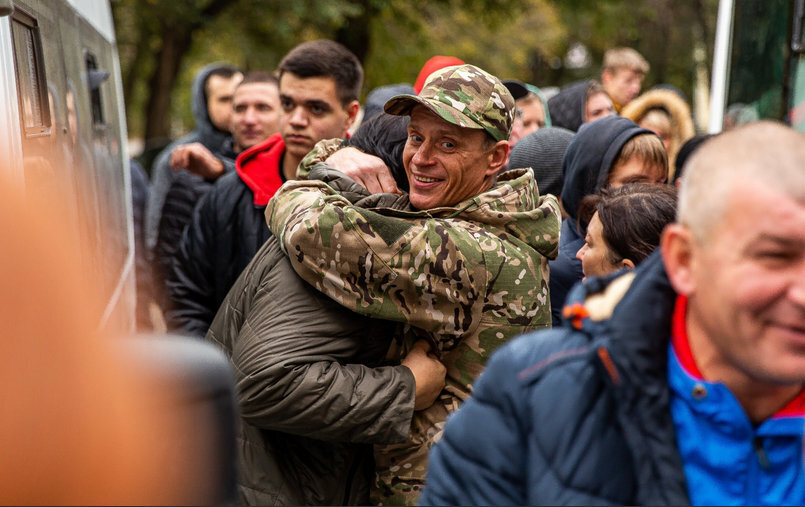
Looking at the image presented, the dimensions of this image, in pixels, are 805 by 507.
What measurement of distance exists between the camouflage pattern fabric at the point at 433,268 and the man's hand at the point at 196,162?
274cm

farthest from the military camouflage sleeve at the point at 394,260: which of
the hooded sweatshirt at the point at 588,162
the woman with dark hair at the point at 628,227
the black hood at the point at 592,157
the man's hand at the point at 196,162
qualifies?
the man's hand at the point at 196,162

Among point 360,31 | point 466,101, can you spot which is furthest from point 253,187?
point 360,31

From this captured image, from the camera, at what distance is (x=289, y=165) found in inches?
178

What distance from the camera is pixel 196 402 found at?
143cm

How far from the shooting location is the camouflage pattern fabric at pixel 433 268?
2711 millimetres

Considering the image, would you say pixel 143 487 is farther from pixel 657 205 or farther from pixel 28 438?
pixel 657 205

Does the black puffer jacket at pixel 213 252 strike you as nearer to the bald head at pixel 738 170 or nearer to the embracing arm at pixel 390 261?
the embracing arm at pixel 390 261

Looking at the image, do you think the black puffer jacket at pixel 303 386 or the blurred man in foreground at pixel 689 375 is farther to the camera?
the black puffer jacket at pixel 303 386

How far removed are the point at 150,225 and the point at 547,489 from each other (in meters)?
6.18

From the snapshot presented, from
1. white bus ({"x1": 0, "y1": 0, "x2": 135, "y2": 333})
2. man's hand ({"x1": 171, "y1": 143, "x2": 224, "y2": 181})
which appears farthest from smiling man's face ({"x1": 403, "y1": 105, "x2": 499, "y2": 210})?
man's hand ({"x1": 171, "y1": 143, "x2": 224, "y2": 181})

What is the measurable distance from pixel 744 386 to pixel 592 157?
2.67m

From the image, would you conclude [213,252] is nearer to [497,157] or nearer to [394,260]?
[497,157]

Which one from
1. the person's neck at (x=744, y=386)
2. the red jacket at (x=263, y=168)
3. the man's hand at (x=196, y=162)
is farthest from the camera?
the man's hand at (x=196, y=162)

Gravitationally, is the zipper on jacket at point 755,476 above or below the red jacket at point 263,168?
below
